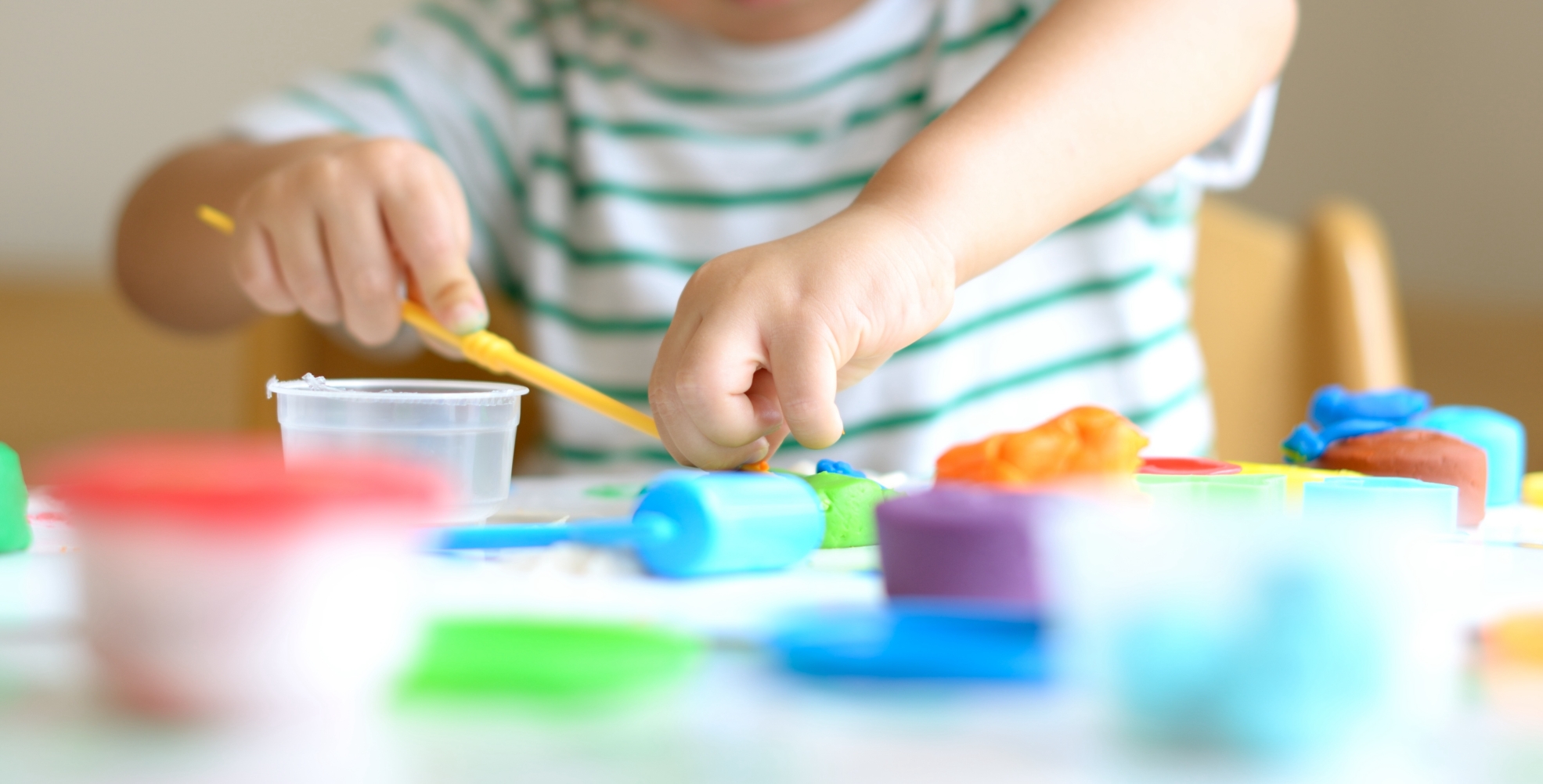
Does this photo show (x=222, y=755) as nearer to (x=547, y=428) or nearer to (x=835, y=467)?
(x=835, y=467)

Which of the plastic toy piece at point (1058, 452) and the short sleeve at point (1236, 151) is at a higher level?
the short sleeve at point (1236, 151)

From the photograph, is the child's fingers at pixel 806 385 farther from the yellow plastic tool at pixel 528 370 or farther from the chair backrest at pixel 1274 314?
the chair backrest at pixel 1274 314

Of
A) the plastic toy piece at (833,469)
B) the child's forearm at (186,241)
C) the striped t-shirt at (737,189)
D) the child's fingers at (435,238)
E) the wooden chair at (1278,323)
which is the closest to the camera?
the plastic toy piece at (833,469)

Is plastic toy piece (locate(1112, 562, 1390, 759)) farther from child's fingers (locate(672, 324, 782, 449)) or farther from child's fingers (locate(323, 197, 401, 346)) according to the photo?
child's fingers (locate(323, 197, 401, 346))

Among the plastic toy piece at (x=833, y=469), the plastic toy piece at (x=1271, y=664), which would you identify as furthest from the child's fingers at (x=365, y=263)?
the plastic toy piece at (x=1271, y=664)

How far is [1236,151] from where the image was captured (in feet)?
2.64

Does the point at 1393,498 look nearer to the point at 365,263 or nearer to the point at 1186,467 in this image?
the point at 1186,467

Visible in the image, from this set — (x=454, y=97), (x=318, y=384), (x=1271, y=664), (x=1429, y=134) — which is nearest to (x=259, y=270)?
(x=318, y=384)

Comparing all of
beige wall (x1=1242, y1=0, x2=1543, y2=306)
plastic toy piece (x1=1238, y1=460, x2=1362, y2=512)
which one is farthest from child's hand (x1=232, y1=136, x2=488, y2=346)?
beige wall (x1=1242, y1=0, x2=1543, y2=306)

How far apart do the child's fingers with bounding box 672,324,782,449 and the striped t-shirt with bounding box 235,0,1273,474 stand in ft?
1.57

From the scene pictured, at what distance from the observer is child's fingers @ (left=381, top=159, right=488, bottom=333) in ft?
1.75

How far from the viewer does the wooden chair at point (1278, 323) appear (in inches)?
48.9

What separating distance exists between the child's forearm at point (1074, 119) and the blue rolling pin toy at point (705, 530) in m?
0.18

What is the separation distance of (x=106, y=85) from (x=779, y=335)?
1.57m
